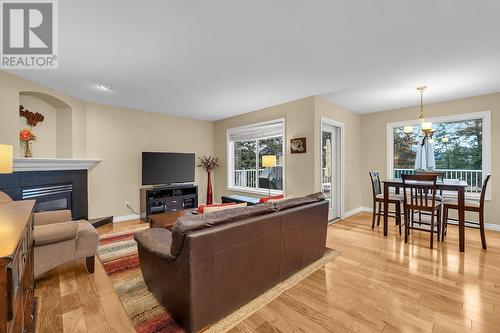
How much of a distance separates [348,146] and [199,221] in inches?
167

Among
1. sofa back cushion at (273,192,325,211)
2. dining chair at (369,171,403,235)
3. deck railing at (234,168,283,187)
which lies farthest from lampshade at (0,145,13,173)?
dining chair at (369,171,403,235)

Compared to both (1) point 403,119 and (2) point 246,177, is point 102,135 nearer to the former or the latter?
(2) point 246,177

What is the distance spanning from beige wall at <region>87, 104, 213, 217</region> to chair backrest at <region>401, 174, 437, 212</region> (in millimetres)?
4711

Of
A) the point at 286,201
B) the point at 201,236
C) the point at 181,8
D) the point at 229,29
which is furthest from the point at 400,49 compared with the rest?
the point at 201,236

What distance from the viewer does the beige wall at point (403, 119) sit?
3818 millimetres

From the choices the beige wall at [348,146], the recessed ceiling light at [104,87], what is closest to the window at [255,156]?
the beige wall at [348,146]

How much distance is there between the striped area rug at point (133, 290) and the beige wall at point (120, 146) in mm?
1524

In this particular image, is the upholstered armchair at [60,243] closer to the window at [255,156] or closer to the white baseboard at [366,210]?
the window at [255,156]

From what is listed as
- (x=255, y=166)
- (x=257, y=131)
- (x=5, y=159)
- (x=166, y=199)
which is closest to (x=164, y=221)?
(x=5, y=159)

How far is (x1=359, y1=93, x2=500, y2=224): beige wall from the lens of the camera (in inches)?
150

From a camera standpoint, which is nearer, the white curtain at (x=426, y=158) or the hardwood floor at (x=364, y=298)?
the hardwood floor at (x=364, y=298)

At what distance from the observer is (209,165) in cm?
596

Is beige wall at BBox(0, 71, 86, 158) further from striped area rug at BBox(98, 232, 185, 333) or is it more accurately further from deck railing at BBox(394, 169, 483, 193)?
deck railing at BBox(394, 169, 483, 193)

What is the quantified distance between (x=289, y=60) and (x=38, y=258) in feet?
10.5
